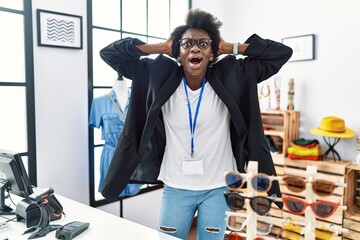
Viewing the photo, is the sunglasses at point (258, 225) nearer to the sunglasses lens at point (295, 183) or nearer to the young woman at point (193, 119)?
the sunglasses lens at point (295, 183)

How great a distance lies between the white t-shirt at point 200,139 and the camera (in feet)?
5.01

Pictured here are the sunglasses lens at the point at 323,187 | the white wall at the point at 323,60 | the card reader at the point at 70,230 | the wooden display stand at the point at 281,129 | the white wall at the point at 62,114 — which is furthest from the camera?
the wooden display stand at the point at 281,129

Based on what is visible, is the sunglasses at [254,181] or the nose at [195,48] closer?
the sunglasses at [254,181]

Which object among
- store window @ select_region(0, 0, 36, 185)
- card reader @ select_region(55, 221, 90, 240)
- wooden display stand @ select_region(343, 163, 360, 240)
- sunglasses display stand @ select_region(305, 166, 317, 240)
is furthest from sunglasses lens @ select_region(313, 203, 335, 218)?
wooden display stand @ select_region(343, 163, 360, 240)

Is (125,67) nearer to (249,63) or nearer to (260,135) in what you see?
(249,63)

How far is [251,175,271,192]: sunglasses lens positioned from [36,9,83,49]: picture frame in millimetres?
2039

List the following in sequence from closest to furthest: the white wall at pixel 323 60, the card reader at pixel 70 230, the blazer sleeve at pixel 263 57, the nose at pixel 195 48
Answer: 1. the card reader at pixel 70 230
2. the nose at pixel 195 48
3. the blazer sleeve at pixel 263 57
4. the white wall at pixel 323 60

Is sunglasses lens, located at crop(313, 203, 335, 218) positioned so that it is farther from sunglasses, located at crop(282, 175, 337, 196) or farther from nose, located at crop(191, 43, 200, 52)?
nose, located at crop(191, 43, 200, 52)

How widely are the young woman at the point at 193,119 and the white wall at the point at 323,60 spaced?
5.47 feet

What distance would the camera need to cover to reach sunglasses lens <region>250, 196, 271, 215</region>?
2.87 feet

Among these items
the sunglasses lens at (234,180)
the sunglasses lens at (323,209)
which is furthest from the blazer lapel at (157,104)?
the sunglasses lens at (323,209)

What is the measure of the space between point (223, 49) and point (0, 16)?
1.62 metres

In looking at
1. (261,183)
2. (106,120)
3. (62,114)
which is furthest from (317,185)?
(62,114)

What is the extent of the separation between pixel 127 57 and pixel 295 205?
1.09 metres
